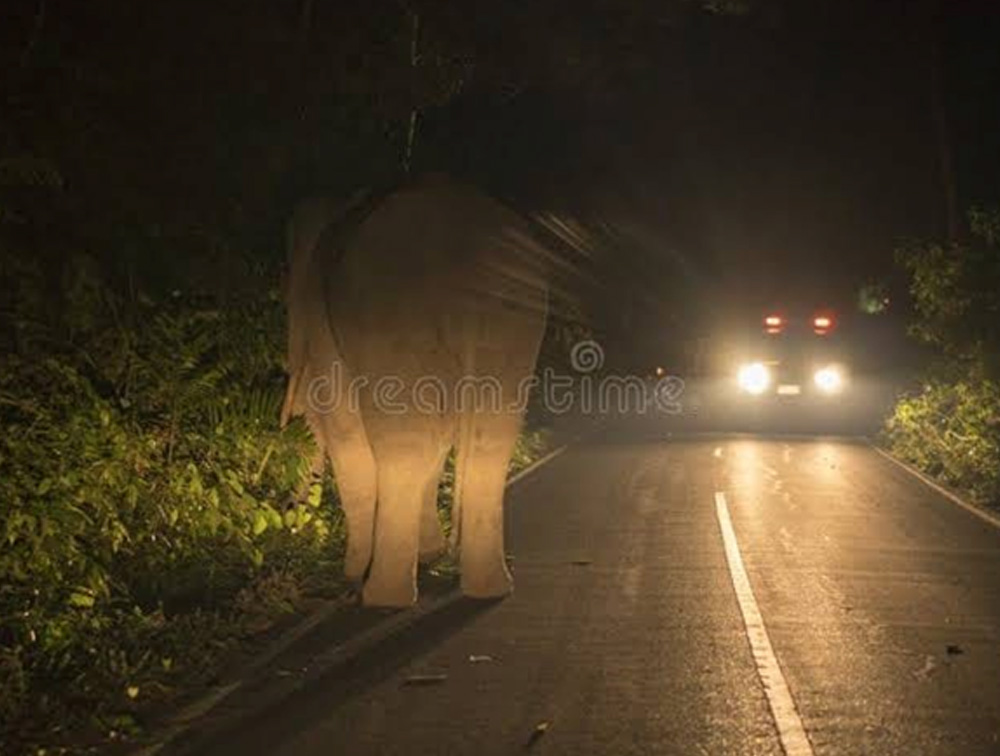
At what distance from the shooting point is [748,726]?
25.5ft

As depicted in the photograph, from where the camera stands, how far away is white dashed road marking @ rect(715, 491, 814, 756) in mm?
7496

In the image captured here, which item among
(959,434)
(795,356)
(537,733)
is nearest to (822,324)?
(795,356)

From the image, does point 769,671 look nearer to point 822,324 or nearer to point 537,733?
point 537,733

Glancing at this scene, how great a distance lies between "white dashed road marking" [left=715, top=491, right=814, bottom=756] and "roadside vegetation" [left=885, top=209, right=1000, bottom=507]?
28.1 ft

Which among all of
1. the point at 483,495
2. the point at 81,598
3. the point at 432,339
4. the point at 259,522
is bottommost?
the point at 81,598

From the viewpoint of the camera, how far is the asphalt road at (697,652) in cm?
766

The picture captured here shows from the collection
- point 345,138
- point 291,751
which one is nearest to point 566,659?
point 291,751

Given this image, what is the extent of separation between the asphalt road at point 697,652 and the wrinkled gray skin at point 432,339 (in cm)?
77

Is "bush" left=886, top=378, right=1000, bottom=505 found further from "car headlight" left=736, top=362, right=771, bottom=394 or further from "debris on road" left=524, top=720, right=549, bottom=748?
"car headlight" left=736, top=362, right=771, bottom=394

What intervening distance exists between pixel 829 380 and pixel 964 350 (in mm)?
24438

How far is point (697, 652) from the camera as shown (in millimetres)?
9680

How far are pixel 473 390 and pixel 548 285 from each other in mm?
1157

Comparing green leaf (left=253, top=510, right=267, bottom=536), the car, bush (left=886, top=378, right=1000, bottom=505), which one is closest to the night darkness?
green leaf (left=253, top=510, right=267, bottom=536)

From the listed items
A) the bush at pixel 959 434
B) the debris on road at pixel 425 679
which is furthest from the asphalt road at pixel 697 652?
the bush at pixel 959 434
